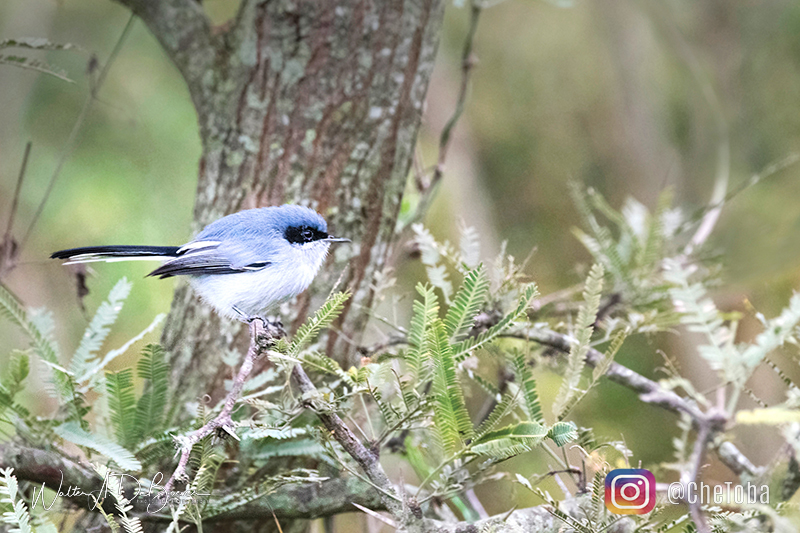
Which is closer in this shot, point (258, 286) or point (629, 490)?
point (629, 490)

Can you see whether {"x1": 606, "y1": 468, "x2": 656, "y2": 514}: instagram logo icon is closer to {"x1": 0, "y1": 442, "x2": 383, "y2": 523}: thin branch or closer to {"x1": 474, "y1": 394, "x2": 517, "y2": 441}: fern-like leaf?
{"x1": 474, "y1": 394, "x2": 517, "y2": 441}: fern-like leaf

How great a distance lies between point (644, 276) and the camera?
7.66ft

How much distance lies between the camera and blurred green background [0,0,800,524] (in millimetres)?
3719

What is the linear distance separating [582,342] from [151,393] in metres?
1.10

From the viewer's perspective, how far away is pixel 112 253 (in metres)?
1.83

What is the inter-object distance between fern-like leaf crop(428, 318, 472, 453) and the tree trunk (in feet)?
2.70

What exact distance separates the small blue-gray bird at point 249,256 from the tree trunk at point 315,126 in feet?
0.50

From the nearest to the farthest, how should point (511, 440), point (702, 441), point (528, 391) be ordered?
1. point (702, 441)
2. point (511, 440)
3. point (528, 391)

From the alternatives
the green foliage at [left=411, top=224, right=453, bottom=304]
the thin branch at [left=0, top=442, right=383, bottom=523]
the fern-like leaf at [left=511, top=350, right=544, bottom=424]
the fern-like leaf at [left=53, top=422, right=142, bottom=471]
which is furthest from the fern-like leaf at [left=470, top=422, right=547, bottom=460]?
the fern-like leaf at [left=53, top=422, right=142, bottom=471]

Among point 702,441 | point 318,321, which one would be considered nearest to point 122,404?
point 318,321

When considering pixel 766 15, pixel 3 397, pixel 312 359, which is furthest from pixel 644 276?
pixel 766 15

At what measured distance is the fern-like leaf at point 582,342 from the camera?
1364 millimetres

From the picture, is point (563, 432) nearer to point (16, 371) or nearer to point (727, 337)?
point (727, 337)

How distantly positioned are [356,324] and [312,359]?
2.68ft
